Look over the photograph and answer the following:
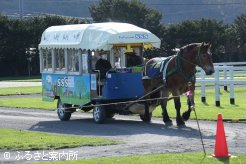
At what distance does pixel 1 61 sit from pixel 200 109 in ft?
156

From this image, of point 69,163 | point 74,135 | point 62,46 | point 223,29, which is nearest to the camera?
point 69,163

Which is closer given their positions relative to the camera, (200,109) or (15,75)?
(200,109)

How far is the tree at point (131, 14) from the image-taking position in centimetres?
8219

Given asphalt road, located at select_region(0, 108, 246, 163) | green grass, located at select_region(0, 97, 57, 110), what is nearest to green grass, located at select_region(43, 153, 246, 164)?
asphalt road, located at select_region(0, 108, 246, 163)

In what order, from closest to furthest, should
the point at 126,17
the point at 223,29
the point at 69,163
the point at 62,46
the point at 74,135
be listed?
the point at 69,163
the point at 74,135
the point at 62,46
the point at 223,29
the point at 126,17

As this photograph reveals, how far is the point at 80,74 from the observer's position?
2062cm

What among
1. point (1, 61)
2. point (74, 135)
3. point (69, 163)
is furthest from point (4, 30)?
point (69, 163)

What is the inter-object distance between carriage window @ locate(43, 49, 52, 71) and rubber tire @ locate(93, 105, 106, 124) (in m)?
3.49

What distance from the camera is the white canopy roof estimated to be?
64.0 feet

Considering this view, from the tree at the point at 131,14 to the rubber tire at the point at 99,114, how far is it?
59.8 m

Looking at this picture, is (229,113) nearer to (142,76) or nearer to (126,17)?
(142,76)

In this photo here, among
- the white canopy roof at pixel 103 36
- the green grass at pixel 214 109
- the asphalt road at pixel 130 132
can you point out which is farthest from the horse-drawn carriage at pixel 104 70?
the green grass at pixel 214 109

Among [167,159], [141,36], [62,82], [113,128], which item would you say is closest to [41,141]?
[113,128]

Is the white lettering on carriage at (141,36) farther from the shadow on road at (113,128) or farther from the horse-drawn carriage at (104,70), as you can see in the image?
the shadow on road at (113,128)
